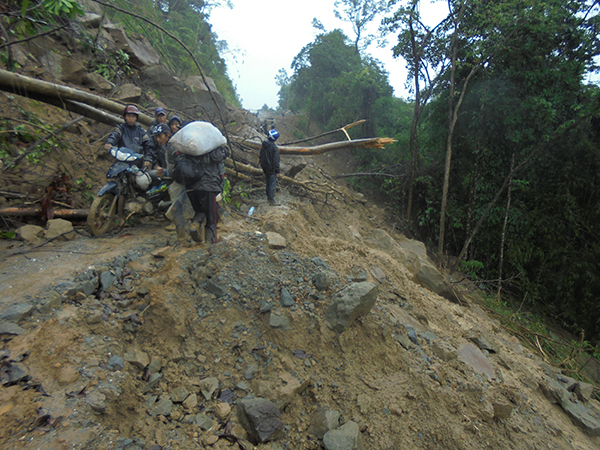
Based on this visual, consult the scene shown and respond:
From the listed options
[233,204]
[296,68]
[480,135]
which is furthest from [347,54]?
[233,204]

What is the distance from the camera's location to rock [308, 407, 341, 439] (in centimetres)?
202

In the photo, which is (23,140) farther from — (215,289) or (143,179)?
(215,289)

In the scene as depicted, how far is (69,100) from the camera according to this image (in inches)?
142

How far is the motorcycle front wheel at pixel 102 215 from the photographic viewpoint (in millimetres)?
3539

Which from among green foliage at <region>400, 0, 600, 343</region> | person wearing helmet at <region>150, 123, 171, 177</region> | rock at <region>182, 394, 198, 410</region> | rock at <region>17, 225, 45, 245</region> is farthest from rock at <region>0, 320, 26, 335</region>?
green foliage at <region>400, 0, 600, 343</region>

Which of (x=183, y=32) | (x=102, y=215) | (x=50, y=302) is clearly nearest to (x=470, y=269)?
(x=102, y=215)

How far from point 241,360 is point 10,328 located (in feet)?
5.23

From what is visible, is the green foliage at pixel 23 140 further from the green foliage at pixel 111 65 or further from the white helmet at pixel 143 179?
the green foliage at pixel 111 65

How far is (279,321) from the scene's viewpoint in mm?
2576

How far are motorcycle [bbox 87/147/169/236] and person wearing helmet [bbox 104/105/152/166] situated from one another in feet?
0.99

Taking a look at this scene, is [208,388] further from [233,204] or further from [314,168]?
[314,168]

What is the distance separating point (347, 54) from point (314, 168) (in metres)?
15.3

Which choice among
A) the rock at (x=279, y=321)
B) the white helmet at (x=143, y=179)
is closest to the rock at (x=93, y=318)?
the rock at (x=279, y=321)

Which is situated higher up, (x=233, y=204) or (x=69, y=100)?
(x=69, y=100)
